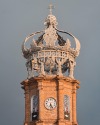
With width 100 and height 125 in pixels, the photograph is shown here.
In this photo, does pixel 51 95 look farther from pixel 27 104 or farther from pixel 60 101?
pixel 27 104

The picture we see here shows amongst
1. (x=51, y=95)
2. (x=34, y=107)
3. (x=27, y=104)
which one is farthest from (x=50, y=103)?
(x=27, y=104)

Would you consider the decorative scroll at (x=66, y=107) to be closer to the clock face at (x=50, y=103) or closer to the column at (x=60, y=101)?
the column at (x=60, y=101)

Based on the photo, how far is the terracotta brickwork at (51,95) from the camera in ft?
276

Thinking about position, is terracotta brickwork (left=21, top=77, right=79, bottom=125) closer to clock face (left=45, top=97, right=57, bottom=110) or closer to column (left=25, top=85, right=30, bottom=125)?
column (left=25, top=85, right=30, bottom=125)

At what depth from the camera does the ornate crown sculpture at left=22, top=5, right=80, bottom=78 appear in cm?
8669

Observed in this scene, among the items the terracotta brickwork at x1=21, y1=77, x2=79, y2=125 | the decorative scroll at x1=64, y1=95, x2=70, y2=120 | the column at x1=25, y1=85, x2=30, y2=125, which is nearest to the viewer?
the terracotta brickwork at x1=21, y1=77, x2=79, y2=125

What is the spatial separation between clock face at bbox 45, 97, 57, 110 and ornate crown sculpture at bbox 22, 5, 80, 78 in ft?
10.00

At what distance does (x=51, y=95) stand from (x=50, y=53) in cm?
498

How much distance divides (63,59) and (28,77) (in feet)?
14.9

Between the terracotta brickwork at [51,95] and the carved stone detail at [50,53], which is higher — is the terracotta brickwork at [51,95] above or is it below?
below

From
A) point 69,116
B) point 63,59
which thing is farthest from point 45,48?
point 69,116

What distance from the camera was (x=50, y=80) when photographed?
8531 cm

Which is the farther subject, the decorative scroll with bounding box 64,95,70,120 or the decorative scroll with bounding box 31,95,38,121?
the decorative scroll with bounding box 31,95,38,121

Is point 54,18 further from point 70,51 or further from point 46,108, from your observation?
point 46,108
